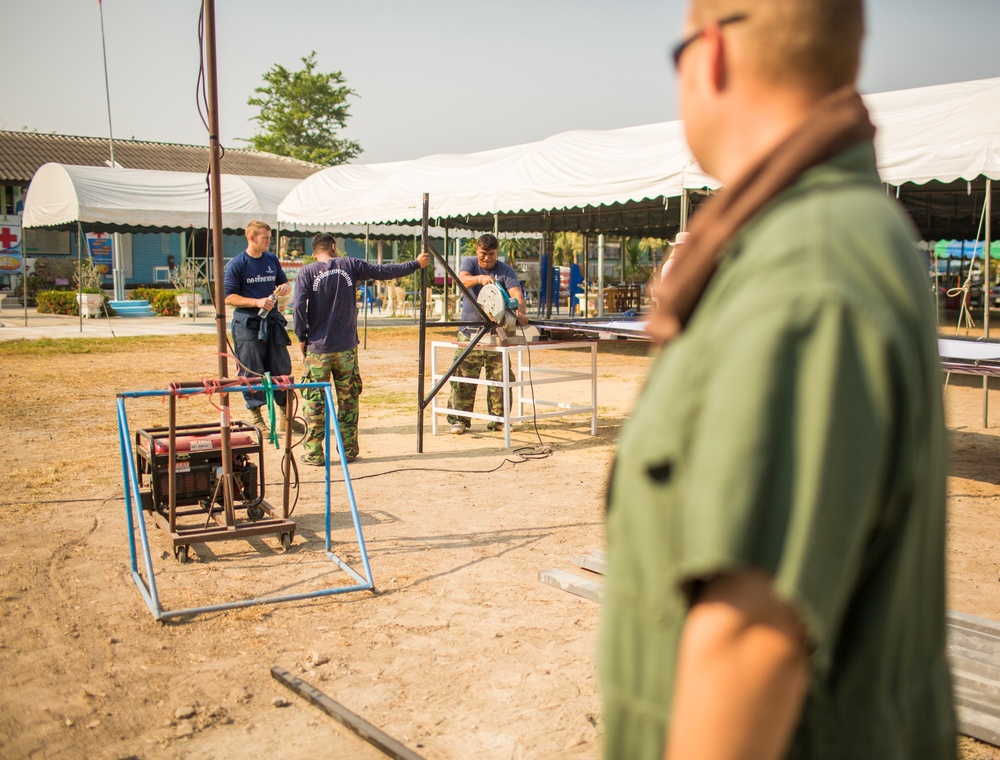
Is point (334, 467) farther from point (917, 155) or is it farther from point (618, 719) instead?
point (618, 719)

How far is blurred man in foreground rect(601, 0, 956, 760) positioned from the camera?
92 centimetres

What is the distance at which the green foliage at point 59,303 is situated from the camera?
27.0 metres

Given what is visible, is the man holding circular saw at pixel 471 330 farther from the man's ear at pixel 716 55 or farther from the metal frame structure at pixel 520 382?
the man's ear at pixel 716 55

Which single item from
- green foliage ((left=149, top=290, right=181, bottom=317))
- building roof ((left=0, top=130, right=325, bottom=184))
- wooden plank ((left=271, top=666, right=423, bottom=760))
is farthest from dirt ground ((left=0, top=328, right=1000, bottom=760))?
building roof ((left=0, top=130, right=325, bottom=184))

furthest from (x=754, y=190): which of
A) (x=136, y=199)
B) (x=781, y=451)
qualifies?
(x=136, y=199)

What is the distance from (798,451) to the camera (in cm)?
92

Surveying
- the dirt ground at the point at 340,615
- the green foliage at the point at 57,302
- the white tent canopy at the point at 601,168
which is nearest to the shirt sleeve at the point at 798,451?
the dirt ground at the point at 340,615

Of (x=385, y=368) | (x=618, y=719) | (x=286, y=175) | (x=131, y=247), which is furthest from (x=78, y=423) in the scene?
(x=286, y=175)

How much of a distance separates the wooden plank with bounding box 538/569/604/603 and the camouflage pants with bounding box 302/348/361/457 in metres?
3.41

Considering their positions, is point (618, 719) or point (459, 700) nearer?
point (618, 719)

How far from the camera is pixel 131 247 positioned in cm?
3544

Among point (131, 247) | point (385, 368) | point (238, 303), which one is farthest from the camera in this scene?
point (131, 247)

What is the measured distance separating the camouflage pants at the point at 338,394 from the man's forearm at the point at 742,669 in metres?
7.24

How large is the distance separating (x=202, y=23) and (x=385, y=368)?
34.7ft
